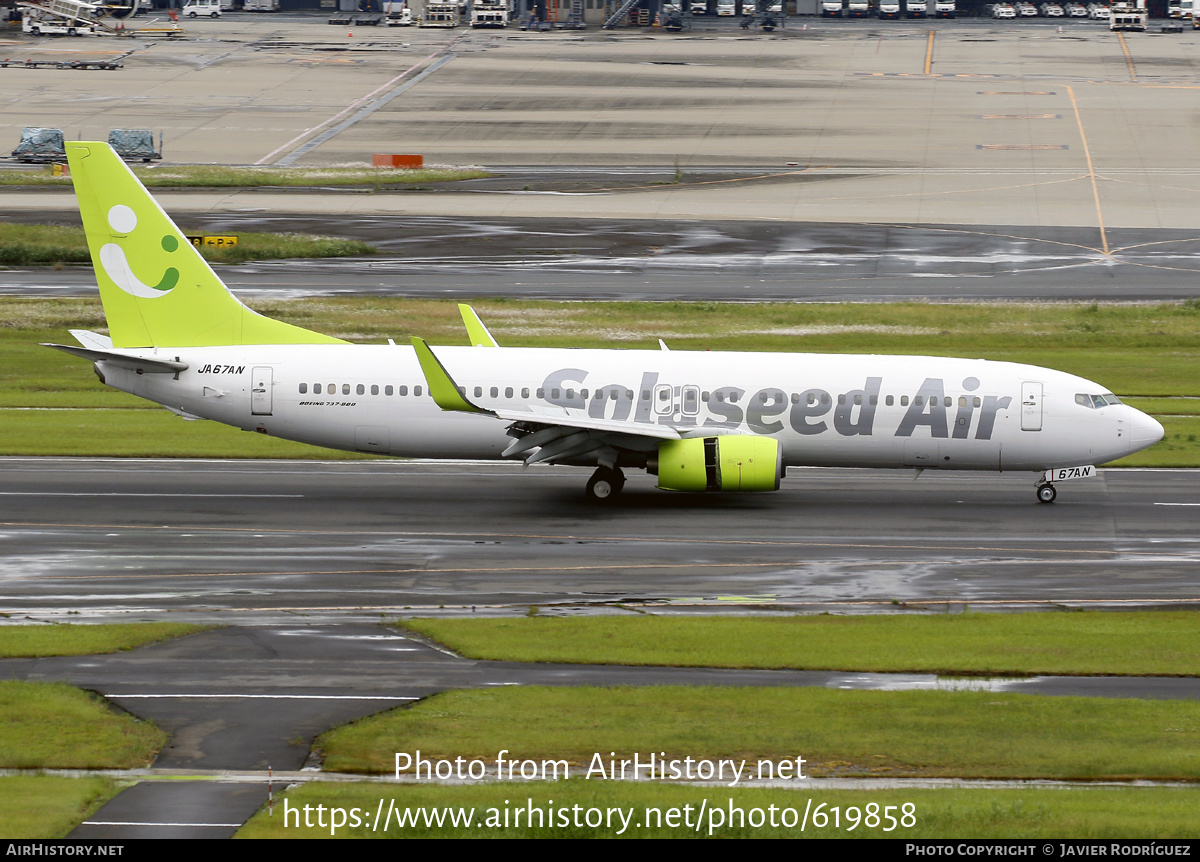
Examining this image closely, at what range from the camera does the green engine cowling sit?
124ft

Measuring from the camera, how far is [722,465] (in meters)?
37.9

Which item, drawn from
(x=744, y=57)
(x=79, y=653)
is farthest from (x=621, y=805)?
(x=744, y=57)

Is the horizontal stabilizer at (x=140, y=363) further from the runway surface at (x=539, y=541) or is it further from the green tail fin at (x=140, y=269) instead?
the runway surface at (x=539, y=541)

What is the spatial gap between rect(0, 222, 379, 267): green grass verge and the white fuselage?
39.7m

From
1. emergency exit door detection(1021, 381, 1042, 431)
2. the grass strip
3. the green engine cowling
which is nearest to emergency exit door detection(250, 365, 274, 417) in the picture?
the green engine cowling

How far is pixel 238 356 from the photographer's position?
40125 millimetres

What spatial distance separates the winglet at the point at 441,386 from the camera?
36312 mm

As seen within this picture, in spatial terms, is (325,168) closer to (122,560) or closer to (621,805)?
(122,560)

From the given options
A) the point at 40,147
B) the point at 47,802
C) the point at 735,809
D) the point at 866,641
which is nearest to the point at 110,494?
the point at 47,802

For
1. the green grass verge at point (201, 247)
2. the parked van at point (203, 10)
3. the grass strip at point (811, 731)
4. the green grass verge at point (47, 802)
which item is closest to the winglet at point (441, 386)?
the grass strip at point (811, 731)

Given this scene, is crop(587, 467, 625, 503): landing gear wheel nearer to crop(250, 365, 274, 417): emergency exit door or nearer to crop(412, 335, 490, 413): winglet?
crop(412, 335, 490, 413): winglet

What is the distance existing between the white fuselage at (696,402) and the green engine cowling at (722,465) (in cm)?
133

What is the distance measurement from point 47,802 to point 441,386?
18659 mm

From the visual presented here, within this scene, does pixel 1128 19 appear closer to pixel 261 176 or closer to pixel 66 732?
pixel 261 176
